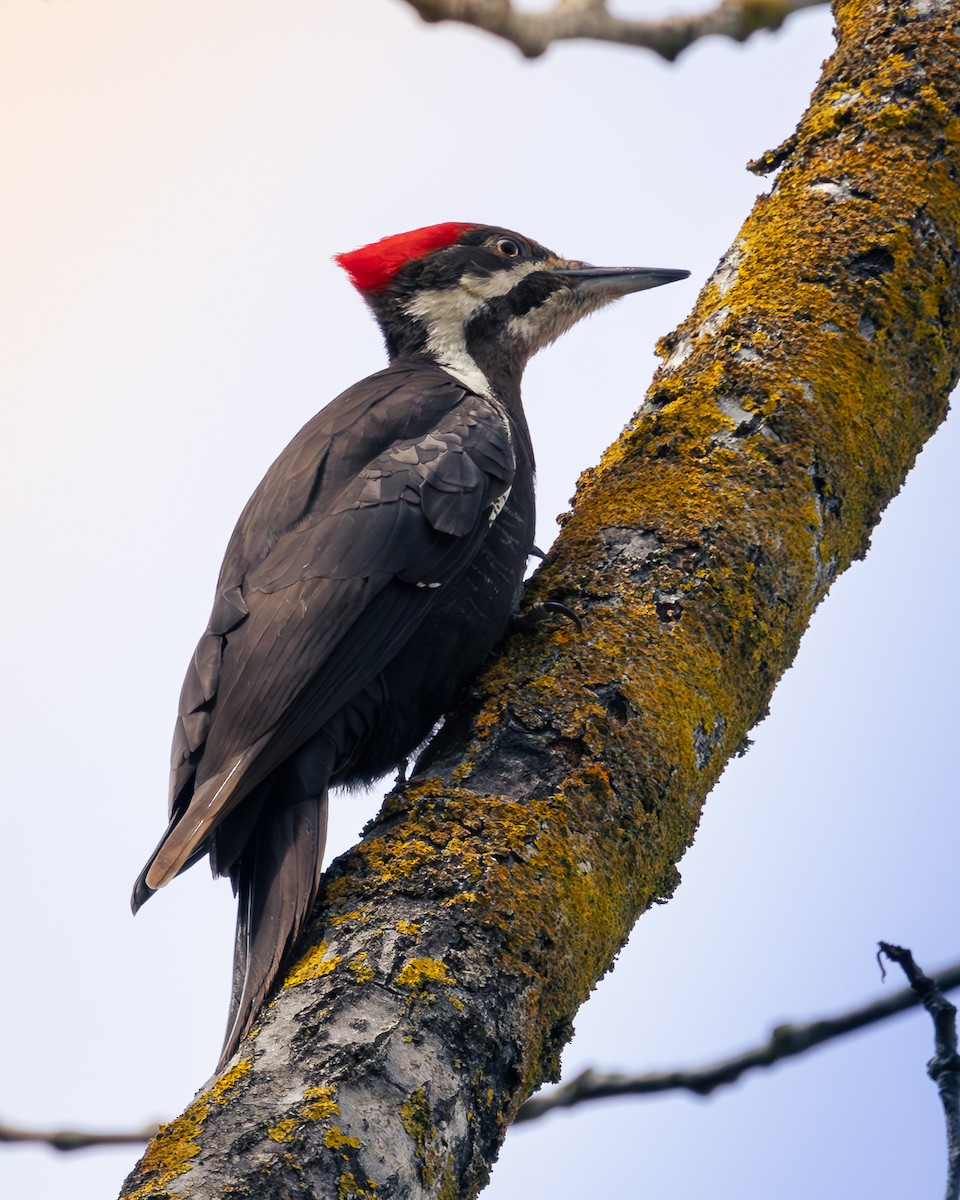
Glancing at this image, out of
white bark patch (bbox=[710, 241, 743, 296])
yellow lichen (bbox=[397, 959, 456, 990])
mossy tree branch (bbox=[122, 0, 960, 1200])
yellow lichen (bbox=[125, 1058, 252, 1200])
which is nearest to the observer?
yellow lichen (bbox=[125, 1058, 252, 1200])

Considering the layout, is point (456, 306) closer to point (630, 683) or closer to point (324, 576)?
point (324, 576)

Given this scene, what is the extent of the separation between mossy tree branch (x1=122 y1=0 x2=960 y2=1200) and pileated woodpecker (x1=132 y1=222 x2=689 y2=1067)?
0.23 meters

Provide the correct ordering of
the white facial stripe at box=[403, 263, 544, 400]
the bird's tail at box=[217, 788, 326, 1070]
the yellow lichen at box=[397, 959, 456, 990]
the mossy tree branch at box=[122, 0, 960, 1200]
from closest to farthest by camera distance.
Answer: the mossy tree branch at box=[122, 0, 960, 1200], the yellow lichen at box=[397, 959, 456, 990], the bird's tail at box=[217, 788, 326, 1070], the white facial stripe at box=[403, 263, 544, 400]

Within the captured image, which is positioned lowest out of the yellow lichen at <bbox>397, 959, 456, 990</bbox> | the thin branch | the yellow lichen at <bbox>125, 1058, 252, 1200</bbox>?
the yellow lichen at <bbox>125, 1058, 252, 1200</bbox>

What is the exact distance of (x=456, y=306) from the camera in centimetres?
392

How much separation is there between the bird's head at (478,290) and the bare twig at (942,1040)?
2.28m

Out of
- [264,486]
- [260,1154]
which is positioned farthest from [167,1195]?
[264,486]

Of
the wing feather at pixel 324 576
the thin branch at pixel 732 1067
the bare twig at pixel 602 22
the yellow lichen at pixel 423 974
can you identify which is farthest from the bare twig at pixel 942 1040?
the bare twig at pixel 602 22

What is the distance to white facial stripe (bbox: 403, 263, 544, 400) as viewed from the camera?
3830mm

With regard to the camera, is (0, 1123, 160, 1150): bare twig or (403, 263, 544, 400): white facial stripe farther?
(403, 263, 544, 400): white facial stripe

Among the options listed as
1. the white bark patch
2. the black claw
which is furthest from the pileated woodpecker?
the white bark patch

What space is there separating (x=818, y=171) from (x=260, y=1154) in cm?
222

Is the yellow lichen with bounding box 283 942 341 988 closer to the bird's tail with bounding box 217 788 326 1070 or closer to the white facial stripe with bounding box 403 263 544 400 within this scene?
the bird's tail with bounding box 217 788 326 1070

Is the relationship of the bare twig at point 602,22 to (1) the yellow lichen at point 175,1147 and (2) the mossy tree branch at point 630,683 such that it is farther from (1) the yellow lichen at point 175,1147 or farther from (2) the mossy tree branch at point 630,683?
(1) the yellow lichen at point 175,1147
